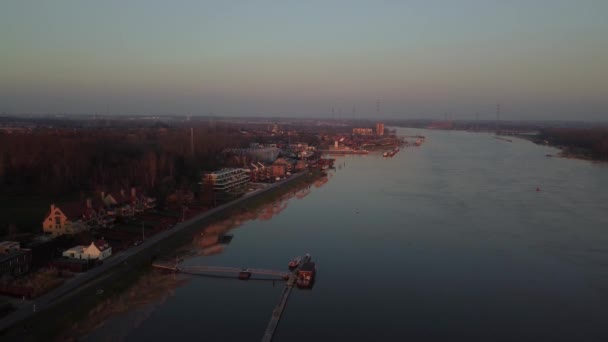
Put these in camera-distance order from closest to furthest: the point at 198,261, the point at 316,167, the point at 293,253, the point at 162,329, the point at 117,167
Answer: the point at 162,329
the point at 198,261
the point at 293,253
the point at 117,167
the point at 316,167

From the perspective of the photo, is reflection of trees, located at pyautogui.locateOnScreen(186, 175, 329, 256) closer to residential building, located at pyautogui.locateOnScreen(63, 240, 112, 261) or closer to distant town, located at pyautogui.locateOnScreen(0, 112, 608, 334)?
distant town, located at pyautogui.locateOnScreen(0, 112, 608, 334)

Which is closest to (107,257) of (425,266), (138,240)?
(138,240)

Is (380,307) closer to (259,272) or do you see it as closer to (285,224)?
(259,272)

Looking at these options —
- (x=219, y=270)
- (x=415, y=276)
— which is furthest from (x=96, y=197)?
(x=415, y=276)

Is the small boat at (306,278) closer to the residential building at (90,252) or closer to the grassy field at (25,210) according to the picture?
the residential building at (90,252)

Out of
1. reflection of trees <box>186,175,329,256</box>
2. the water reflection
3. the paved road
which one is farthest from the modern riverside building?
the paved road

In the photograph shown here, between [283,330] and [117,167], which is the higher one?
[117,167]

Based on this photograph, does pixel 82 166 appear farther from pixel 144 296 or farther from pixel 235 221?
pixel 144 296
